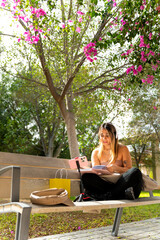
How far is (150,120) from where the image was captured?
13453 millimetres

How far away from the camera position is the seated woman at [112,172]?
8.43 feet

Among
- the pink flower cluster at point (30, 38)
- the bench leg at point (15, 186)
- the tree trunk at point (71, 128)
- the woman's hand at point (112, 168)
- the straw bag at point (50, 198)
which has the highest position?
the pink flower cluster at point (30, 38)

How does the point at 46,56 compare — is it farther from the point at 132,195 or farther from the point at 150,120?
the point at 150,120

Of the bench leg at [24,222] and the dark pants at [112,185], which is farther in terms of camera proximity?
the dark pants at [112,185]

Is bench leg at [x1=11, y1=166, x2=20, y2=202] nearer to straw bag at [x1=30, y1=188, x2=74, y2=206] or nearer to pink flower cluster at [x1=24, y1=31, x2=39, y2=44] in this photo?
straw bag at [x1=30, y1=188, x2=74, y2=206]

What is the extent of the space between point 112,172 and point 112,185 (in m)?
0.18

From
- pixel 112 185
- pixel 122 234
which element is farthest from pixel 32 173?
pixel 112 185

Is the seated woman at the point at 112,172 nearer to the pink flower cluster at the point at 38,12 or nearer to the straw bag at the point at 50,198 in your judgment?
the straw bag at the point at 50,198

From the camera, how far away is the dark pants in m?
2.56

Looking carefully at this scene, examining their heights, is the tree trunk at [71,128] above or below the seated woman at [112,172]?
above

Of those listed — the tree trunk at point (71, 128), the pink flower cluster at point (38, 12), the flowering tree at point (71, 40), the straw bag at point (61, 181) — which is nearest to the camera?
the straw bag at point (61, 181)

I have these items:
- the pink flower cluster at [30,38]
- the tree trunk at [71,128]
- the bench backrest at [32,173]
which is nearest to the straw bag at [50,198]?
the bench backrest at [32,173]

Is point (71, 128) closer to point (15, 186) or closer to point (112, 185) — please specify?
point (112, 185)

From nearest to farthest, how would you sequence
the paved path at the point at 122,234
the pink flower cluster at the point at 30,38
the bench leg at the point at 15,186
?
the bench leg at the point at 15,186 < the paved path at the point at 122,234 < the pink flower cluster at the point at 30,38
